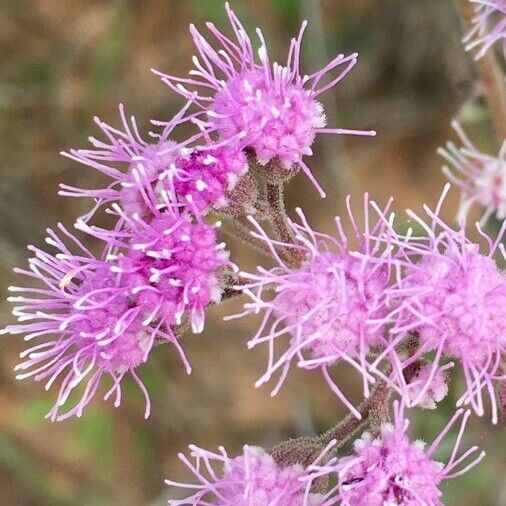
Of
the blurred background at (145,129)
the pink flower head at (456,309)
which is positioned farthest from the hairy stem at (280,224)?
the blurred background at (145,129)

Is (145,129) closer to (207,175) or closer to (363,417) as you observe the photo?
(207,175)

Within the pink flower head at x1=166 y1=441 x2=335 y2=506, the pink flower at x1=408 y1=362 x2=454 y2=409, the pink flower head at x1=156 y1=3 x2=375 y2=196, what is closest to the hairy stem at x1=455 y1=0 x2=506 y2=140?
the pink flower head at x1=156 y1=3 x2=375 y2=196

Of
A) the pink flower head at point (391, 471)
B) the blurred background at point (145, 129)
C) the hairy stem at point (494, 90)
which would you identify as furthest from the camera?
the blurred background at point (145, 129)

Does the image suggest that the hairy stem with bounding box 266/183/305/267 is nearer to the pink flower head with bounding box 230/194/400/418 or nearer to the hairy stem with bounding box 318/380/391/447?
the pink flower head with bounding box 230/194/400/418

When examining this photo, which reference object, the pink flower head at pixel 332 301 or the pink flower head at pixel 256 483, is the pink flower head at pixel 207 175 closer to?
the pink flower head at pixel 332 301

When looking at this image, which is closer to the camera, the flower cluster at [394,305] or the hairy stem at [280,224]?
the flower cluster at [394,305]

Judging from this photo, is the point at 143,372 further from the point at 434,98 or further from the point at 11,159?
the point at 434,98

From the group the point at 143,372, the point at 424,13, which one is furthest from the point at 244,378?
the point at 424,13
